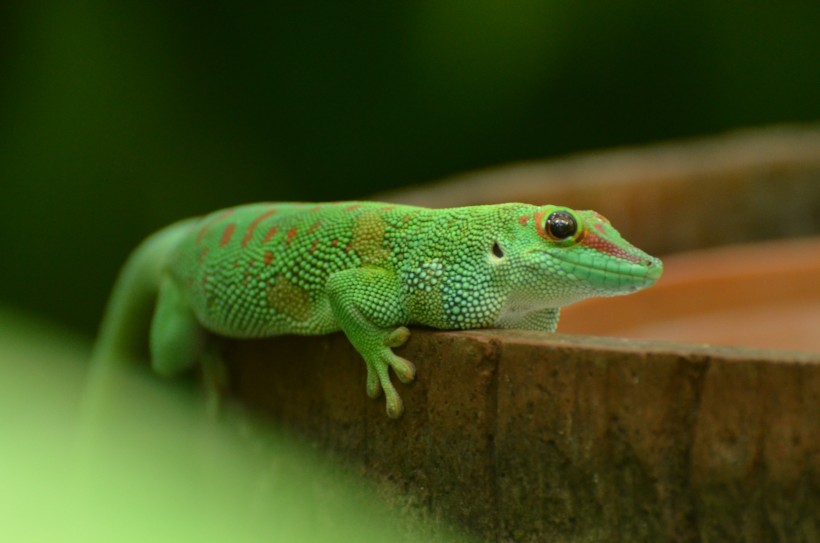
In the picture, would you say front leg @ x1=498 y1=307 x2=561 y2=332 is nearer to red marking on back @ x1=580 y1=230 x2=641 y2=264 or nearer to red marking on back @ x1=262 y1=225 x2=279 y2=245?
red marking on back @ x1=580 y1=230 x2=641 y2=264

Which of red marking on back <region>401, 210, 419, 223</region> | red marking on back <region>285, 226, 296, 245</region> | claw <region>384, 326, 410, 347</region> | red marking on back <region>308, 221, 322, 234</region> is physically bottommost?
claw <region>384, 326, 410, 347</region>

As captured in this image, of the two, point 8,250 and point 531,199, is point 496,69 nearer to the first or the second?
point 531,199

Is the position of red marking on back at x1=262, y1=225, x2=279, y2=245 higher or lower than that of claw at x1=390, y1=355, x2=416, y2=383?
higher

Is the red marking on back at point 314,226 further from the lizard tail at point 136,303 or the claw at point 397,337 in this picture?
the lizard tail at point 136,303

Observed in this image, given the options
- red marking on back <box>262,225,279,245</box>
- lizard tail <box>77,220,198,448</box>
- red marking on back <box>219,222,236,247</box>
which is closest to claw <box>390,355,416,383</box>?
red marking on back <box>262,225,279,245</box>

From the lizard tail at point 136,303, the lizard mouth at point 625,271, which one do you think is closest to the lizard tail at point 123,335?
the lizard tail at point 136,303

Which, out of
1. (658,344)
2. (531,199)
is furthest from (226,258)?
(531,199)
